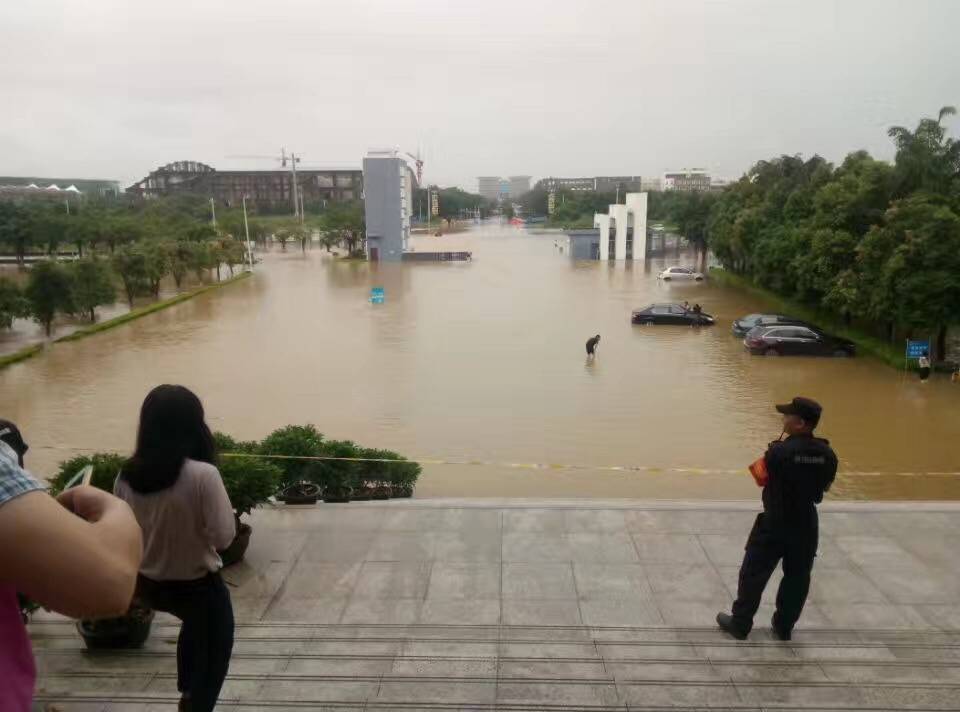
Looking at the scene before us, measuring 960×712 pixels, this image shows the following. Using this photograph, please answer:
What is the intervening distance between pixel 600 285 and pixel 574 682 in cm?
Answer: 3215

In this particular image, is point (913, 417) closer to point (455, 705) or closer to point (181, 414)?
point (455, 705)

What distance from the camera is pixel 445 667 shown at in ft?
11.9

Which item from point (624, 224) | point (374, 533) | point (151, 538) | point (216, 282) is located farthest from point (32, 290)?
point (624, 224)

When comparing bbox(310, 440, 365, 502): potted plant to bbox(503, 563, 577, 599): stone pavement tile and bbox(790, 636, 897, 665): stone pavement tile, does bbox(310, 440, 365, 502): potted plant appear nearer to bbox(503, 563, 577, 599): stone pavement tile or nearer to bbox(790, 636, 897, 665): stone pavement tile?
bbox(503, 563, 577, 599): stone pavement tile

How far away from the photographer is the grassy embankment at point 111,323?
18.9 m

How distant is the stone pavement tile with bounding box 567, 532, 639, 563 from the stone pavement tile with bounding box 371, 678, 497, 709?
5.69 feet

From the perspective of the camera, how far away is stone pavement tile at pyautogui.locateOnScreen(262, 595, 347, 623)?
168 inches

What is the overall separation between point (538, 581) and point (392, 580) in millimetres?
969

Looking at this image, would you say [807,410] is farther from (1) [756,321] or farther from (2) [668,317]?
(2) [668,317]

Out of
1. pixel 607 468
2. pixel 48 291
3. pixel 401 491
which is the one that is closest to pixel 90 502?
pixel 401 491

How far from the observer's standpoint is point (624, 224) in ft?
161

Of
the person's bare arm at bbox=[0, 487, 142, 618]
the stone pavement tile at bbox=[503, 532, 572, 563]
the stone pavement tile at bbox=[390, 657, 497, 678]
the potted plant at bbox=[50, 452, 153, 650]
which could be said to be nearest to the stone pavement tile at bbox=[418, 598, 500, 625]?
the stone pavement tile at bbox=[390, 657, 497, 678]

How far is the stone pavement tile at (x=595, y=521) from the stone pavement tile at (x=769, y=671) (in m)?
1.84

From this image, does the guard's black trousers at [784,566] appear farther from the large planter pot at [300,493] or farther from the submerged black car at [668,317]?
the submerged black car at [668,317]
